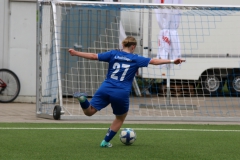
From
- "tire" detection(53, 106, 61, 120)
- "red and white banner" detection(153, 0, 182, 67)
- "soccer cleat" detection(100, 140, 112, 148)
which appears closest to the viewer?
"soccer cleat" detection(100, 140, 112, 148)

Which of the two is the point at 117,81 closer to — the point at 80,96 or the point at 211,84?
the point at 80,96

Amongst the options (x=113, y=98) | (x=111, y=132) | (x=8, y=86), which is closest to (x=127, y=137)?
(x=111, y=132)

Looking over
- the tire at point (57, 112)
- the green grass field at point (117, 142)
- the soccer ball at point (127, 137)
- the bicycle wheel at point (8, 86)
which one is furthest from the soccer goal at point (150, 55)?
the soccer ball at point (127, 137)

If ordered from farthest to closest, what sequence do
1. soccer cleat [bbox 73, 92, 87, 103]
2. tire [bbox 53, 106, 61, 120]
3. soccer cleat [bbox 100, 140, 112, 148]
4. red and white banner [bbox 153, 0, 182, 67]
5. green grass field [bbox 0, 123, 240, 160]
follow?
red and white banner [bbox 153, 0, 182, 67], tire [bbox 53, 106, 61, 120], soccer cleat [bbox 100, 140, 112, 148], soccer cleat [bbox 73, 92, 87, 103], green grass field [bbox 0, 123, 240, 160]

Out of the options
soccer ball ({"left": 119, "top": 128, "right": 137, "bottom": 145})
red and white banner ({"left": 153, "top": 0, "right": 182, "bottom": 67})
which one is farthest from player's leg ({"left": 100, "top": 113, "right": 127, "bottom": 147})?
red and white banner ({"left": 153, "top": 0, "right": 182, "bottom": 67})

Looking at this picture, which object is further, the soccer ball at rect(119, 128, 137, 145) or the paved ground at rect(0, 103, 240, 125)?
the paved ground at rect(0, 103, 240, 125)

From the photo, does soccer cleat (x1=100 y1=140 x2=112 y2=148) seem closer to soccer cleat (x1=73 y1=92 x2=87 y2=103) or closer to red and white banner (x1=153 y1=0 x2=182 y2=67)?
soccer cleat (x1=73 y1=92 x2=87 y2=103)

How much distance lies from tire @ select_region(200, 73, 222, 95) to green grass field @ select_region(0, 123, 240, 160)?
797cm

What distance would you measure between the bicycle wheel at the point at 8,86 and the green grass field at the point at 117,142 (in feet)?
13.8

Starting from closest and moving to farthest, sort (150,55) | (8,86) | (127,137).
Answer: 1. (127,137)
2. (8,86)
3. (150,55)

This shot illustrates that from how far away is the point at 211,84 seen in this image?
20.9 meters

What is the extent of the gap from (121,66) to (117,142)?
4.62 ft

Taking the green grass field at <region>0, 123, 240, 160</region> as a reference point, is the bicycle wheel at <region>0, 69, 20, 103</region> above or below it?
above

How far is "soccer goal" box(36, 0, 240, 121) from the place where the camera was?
14102mm
